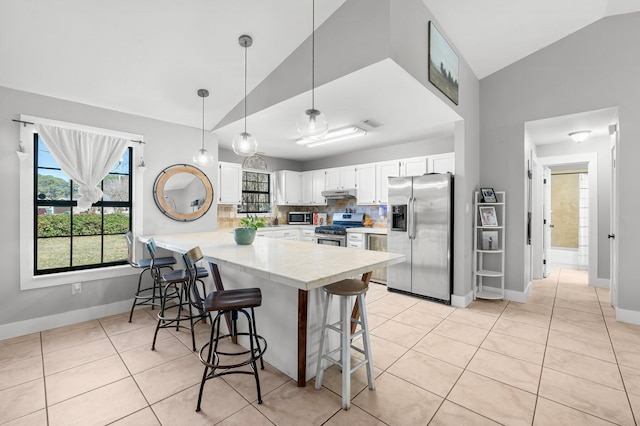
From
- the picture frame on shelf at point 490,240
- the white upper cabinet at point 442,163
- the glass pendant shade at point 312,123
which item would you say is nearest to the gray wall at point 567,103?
the picture frame on shelf at point 490,240

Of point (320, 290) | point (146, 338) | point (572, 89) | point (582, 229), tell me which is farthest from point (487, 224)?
point (146, 338)

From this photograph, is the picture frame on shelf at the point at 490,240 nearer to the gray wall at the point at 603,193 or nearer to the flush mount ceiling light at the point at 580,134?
the flush mount ceiling light at the point at 580,134

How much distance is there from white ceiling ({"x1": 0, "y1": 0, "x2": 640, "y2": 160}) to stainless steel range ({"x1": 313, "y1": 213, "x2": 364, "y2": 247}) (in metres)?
2.12

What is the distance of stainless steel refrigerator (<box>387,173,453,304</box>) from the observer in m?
3.78

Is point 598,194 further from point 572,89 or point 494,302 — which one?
point 494,302

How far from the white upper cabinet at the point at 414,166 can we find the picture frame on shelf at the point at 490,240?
1323 mm

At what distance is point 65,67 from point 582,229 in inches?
344

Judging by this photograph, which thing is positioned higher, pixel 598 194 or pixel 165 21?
pixel 165 21

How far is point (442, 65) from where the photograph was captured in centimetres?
304

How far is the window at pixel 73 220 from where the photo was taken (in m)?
3.07

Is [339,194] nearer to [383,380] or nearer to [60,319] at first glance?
[383,380]

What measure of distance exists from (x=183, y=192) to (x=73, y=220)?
125cm

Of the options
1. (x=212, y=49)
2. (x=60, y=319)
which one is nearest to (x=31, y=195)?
(x=60, y=319)

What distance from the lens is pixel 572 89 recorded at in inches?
139
